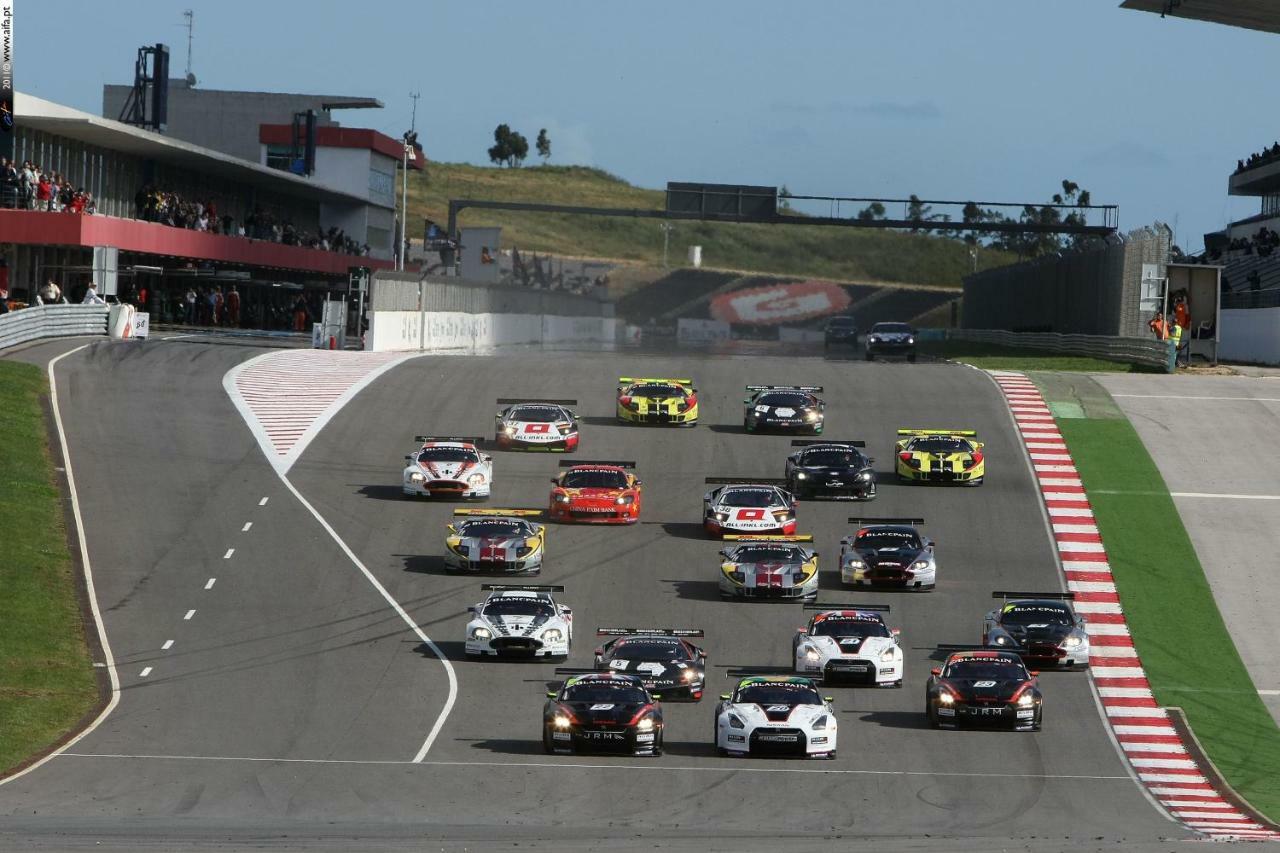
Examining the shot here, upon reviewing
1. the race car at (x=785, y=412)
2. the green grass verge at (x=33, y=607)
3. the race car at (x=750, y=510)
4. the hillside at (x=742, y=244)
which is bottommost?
the green grass verge at (x=33, y=607)

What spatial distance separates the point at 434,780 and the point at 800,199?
251 ft

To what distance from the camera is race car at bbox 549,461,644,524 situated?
40.0 m

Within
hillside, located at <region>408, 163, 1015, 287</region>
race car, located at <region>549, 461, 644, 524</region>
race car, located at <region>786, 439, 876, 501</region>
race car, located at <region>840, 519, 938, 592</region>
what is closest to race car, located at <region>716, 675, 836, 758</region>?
race car, located at <region>840, 519, 938, 592</region>

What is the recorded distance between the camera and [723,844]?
1878 centimetres

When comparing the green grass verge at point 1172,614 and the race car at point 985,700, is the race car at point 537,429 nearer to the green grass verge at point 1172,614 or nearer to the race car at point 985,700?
the green grass verge at point 1172,614

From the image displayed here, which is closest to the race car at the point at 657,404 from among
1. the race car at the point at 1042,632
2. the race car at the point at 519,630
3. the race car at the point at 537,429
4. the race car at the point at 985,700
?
the race car at the point at 537,429

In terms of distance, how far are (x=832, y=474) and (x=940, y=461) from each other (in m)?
3.30

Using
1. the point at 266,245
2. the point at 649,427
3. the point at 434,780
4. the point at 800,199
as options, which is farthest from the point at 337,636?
the point at 800,199

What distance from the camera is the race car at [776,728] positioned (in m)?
24.6

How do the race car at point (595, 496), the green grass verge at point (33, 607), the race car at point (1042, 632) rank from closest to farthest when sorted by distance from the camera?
the green grass verge at point (33, 607) → the race car at point (1042, 632) → the race car at point (595, 496)

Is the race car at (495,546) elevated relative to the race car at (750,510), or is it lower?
lower

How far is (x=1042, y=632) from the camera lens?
104ft

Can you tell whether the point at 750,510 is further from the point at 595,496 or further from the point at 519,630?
the point at 519,630

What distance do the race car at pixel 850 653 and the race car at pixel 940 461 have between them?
1419 centimetres
